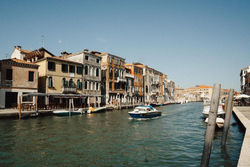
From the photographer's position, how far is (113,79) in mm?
46781

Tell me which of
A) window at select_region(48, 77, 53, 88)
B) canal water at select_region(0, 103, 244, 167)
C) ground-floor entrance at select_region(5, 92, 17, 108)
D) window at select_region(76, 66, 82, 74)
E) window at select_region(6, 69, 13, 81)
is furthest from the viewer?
window at select_region(76, 66, 82, 74)

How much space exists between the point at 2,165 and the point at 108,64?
123 feet

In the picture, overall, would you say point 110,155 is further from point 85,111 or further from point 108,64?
point 108,64

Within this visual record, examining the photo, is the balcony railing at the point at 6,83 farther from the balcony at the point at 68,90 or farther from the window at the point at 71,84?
the window at the point at 71,84

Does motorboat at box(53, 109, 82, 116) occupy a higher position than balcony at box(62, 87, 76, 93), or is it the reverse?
balcony at box(62, 87, 76, 93)

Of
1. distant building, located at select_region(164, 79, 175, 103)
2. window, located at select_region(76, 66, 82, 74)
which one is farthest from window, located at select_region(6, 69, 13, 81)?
distant building, located at select_region(164, 79, 175, 103)

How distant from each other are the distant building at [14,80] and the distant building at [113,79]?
1789 cm

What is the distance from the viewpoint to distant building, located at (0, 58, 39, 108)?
85.5 ft

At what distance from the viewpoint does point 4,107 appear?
1022 inches

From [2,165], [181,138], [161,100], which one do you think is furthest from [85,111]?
[161,100]

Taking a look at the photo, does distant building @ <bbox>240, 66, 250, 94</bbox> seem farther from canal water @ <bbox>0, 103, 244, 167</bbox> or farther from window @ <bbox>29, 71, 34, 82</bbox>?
window @ <bbox>29, 71, 34, 82</bbox>

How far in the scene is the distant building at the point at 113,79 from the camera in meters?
44.7

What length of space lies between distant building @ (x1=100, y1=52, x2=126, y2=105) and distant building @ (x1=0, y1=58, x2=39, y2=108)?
17.9 meters

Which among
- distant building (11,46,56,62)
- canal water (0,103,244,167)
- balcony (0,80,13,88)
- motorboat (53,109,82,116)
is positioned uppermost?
distant building (11,46,56,62)
